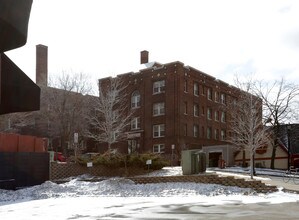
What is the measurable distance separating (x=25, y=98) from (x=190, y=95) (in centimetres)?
4982

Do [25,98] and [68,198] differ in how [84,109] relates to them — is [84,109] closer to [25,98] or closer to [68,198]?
[68,198]

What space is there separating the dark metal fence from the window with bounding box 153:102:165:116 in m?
26.9

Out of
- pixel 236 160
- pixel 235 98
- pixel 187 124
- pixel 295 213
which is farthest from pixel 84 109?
pixel 295 213

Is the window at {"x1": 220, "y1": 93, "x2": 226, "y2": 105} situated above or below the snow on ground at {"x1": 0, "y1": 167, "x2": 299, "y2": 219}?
above

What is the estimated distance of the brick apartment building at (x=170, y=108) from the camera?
164 feet

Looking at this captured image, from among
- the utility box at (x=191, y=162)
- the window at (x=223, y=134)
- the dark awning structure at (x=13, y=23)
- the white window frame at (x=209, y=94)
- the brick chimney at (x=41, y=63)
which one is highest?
the brick chimney at (x=41, y=63)

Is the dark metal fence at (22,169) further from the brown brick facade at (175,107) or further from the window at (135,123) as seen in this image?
the window at (135,123)

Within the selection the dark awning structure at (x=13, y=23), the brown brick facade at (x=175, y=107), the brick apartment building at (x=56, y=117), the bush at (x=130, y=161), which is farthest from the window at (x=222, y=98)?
the dark awning structure at (x=13, y=23)

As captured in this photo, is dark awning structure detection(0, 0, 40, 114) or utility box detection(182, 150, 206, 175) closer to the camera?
dark awning structure detection(0, 0, 40, 114)

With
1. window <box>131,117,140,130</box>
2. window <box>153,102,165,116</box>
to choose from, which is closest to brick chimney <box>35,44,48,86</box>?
window <box>131,117,140,130</box>

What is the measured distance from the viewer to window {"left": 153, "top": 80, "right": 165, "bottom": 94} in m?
51.7

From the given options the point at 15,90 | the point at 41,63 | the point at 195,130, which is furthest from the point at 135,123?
the point at 15,90

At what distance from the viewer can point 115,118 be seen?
49250 millimetres

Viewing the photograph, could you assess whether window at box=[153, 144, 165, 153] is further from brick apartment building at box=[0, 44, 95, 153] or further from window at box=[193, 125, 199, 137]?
brick apartment building at box=[0, 44, 95, 153]
